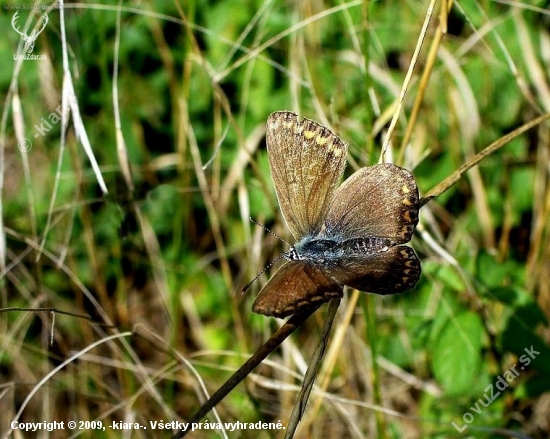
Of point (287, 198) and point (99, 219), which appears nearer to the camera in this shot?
point (287, 198)

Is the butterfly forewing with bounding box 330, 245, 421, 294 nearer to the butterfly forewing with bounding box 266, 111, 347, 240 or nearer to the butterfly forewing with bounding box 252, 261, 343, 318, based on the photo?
the butterfly forewing with bounding box 252, 261, 343, 318

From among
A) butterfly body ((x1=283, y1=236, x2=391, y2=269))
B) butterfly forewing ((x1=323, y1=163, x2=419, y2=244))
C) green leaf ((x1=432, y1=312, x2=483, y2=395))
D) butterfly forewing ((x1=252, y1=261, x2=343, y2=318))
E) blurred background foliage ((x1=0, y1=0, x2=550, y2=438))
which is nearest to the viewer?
butterfly forewing ((x1=252, y1=261, x2=343, y2=318))

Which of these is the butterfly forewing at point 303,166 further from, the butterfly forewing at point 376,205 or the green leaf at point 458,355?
the green leaf at point 458,355

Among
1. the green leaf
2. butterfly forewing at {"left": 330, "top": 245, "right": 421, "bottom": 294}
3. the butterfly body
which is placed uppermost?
butterfly forewing at {"left": 330, "top": 245, "right": 421, "bottom": 294}

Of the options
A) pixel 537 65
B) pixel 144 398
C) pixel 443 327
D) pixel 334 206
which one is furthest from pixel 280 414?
pixel 537 65

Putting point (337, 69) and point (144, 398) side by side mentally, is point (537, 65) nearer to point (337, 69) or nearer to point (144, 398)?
point (337, 69)

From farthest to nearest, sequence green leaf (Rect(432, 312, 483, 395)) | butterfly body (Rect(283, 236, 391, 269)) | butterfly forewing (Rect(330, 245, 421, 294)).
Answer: green leaf (Rect(432, 312, 483, 395))
butterfly body (Rect(283, 236, 391, 269))
butterfly forewing (Rect(330, 245, 421, 294))

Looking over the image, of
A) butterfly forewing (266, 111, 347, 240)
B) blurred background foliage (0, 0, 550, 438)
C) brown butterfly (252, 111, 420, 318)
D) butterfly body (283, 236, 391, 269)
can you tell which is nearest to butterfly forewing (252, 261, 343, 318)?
brown butterfly (252, 111, 420, 318)

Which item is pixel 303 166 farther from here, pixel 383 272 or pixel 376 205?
pixel 383 272
